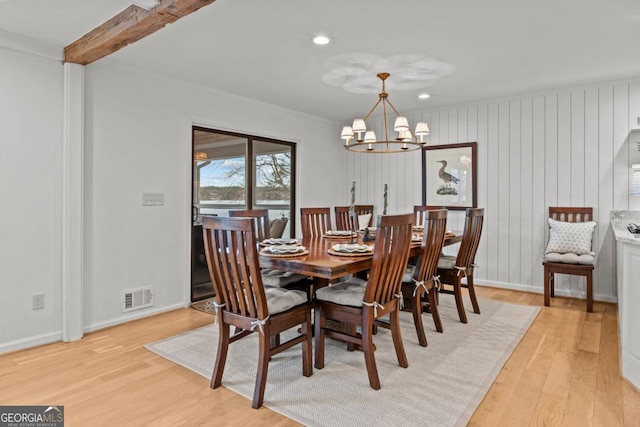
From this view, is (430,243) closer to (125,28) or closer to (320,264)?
(320,264)

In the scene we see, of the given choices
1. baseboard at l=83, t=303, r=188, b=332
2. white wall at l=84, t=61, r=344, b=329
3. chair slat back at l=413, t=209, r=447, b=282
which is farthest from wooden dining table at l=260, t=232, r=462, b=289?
baseboard at l=83, t=303, r=188, b=332

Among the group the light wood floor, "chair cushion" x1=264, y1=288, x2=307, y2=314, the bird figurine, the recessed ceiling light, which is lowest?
the light wood floor

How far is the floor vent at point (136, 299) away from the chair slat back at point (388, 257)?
2.43 m

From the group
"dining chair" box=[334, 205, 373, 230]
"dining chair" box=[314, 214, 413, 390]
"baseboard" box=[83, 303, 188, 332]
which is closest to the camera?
"dining chair" box=[314, 214, 413, 390]

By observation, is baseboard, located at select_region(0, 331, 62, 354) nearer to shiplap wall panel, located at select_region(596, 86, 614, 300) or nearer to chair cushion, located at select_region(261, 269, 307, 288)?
chair cushion, located at select_region(261, 269, 307, 288)

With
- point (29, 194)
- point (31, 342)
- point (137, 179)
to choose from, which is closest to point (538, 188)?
point (137, 179)

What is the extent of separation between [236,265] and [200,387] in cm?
81

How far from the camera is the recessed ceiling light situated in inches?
115

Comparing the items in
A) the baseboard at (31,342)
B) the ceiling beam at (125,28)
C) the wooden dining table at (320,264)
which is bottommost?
the baseboard at (31,342)

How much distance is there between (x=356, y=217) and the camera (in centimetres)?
493

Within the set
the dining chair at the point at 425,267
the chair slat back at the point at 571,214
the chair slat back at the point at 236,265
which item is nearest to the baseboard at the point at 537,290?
the chair slat back at the point at 571,214

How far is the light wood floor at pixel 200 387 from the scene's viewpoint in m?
2.01

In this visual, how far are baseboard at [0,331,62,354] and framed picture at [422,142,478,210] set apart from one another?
4435mm

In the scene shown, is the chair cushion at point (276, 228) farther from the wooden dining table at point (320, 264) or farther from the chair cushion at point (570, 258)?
the chair cushion at point (570, 258)
